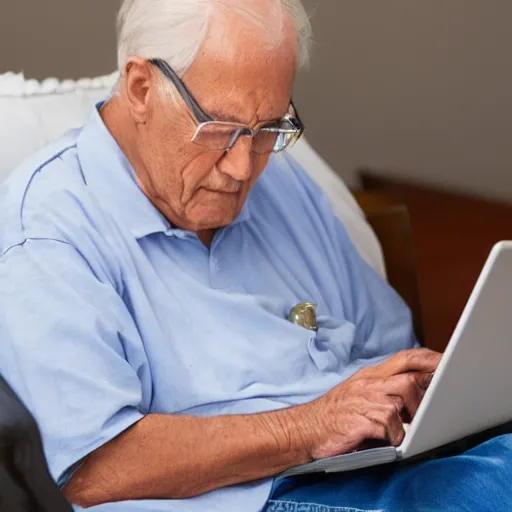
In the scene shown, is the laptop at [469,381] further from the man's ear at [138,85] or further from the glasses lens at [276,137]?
the man's ear at [138,85]

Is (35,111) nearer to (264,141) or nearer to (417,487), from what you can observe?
(264,141)

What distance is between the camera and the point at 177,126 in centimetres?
138

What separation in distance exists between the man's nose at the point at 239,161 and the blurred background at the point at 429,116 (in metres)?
1.41

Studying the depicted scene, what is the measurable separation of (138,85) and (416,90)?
5.93 feet

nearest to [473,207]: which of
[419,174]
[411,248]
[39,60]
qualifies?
[419,174]

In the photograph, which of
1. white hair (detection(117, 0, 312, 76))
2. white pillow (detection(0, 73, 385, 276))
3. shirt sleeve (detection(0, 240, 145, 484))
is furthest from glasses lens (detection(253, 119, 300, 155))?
white pillow (detection(0, 73, 385, 276))

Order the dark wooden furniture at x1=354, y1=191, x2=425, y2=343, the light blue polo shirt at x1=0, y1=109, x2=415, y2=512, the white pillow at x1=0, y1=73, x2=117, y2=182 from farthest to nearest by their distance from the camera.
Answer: the dark wooden furniture at x1=354, y1=191, x2=425, y2=343 → the white pillow at x1=0, y1=73, x2=117, y2=182 → the light blue polo shirt at x1=0, y1=109, x2=415, y2=512

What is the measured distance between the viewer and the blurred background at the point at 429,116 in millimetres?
2922

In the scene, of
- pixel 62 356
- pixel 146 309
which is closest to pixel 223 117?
pixel 146 309

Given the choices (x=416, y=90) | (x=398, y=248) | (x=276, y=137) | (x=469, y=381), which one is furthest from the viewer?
(x=416, y=90)

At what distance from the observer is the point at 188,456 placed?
1314 millimetres

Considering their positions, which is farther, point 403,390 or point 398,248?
point 398,248

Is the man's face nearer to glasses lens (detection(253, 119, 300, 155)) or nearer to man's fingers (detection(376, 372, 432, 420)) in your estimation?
glasses lens (detection(253, 119, 300, 155))

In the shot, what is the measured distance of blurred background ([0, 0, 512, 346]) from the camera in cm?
292
